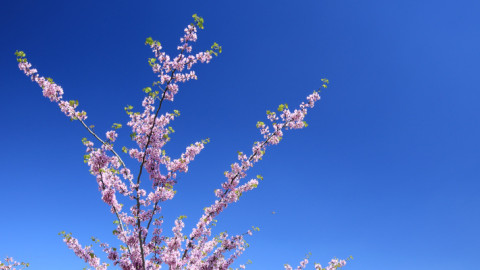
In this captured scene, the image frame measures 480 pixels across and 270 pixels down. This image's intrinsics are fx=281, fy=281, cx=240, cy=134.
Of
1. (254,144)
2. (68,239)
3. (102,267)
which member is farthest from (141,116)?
(102,267)

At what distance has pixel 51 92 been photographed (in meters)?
7.63

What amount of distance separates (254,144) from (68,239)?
654 centimetres

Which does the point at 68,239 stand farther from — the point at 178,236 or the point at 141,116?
the point at 141,116

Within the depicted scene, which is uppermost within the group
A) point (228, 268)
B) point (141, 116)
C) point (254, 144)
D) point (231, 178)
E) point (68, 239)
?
point (141, 116)

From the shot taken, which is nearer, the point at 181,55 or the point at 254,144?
the point at 181,55

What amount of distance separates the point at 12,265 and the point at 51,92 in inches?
479

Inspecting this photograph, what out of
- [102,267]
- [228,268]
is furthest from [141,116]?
[228,268]

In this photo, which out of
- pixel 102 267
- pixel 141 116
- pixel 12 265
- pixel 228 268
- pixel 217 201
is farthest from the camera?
pixel 12 265

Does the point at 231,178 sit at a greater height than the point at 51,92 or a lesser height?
lesser

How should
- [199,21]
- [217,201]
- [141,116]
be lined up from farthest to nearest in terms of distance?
[217,201]
[141,116]
[199,21]

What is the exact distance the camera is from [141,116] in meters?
8.27

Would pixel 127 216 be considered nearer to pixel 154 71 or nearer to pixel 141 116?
pixel 141 116

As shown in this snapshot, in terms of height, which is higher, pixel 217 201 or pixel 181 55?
pixel 181 55

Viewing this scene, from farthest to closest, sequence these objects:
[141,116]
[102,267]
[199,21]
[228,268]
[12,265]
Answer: [12,265], [228,268], [102,267], [141,116], [199,21]
